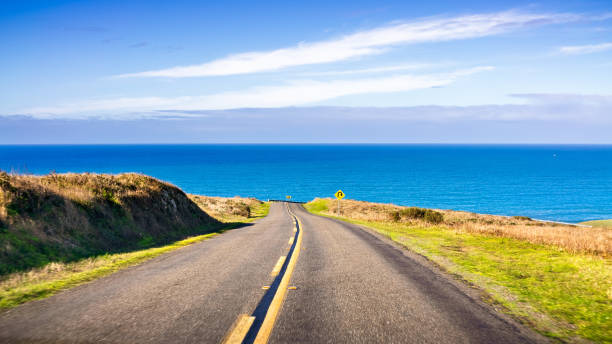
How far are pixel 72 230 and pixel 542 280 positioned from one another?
14642mm

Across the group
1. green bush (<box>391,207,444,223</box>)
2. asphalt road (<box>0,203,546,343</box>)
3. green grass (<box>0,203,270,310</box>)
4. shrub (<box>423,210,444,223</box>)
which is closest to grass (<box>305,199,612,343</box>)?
asphalt road (<box>0,203,546,343</box>)

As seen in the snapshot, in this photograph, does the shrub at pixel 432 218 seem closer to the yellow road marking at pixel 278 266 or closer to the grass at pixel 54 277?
the yellow road marking at pixel 278 266

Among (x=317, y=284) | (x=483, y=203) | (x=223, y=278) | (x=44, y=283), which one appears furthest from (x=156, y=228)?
(x=483, y=203)

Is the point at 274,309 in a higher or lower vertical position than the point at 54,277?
higher

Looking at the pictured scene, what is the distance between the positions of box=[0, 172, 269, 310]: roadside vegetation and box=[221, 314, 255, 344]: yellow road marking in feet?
A: 13.1

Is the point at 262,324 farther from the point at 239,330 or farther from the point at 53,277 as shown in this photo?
the point at 53,277

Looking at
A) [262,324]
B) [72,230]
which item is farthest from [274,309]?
[72,230]

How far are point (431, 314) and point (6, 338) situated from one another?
5742 millimetres

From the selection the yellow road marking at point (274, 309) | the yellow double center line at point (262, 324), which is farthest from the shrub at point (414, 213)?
the yellow double center line at point (262, 324)

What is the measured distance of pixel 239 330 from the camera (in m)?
4.43

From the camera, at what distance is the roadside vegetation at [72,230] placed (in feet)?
26.7

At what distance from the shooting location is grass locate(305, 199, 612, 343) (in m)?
5.30

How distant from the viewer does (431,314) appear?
17.4ft

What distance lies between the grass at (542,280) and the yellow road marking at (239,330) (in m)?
4.18
